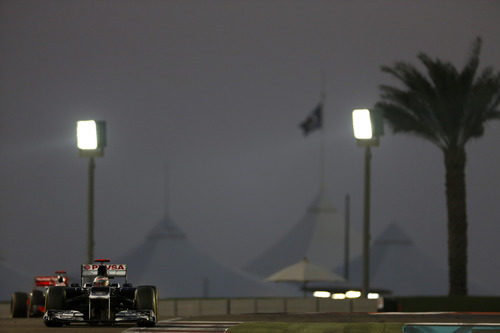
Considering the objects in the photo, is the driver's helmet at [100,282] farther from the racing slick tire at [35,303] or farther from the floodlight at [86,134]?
the floodlight at [86,134]

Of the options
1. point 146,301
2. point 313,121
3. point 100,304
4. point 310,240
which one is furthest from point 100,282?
point 310,240

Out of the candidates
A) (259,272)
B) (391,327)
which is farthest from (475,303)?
(259,272)

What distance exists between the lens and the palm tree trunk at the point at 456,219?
45812mm

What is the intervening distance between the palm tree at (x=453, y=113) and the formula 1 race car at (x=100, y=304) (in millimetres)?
25333

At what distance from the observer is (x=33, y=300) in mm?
29078

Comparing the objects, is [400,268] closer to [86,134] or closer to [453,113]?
[453,113]

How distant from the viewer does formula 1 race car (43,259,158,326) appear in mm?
21844

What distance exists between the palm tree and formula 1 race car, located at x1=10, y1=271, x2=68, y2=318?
19.7 metres

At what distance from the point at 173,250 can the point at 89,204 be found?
53.9m

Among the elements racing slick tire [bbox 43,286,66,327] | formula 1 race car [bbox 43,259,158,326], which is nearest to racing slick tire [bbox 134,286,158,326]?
formula 1 race car [bbox 43,259,158,326]

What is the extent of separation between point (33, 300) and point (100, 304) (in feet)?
24.3

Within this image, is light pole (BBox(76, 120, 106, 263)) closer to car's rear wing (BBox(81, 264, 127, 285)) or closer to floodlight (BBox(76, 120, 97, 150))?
floodlight (BBox(76, 120, 97, 150))

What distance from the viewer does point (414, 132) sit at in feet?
154

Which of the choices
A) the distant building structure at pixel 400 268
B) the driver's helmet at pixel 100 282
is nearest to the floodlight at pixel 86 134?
→ the driver's helmet at pixel 100 282
